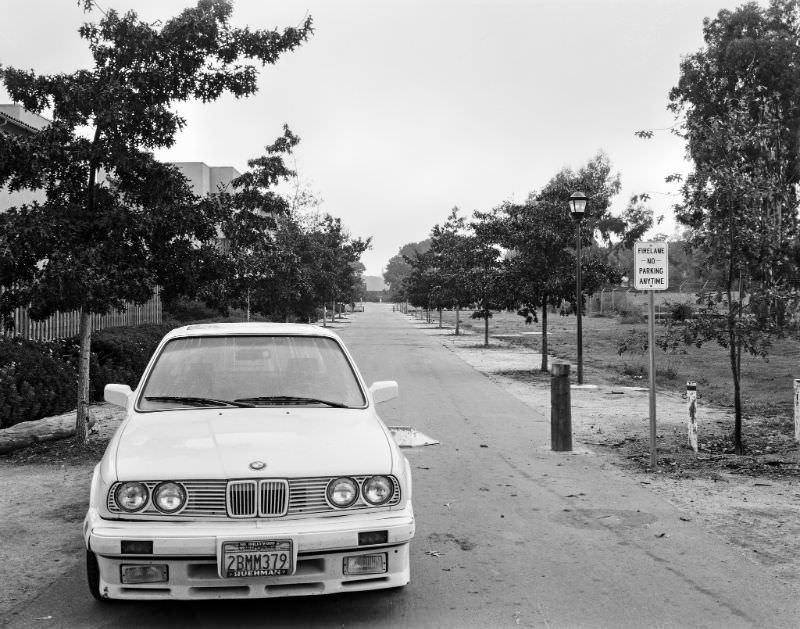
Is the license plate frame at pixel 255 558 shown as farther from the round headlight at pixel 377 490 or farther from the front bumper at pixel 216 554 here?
the round headlight at pixel 377 490

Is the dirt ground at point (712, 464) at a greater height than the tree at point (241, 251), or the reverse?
the tree at point (241, 251)

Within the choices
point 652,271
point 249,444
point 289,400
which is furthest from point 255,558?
point 652,271

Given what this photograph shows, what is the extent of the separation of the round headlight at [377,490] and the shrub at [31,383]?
7.81 meters

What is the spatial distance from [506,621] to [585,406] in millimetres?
10293

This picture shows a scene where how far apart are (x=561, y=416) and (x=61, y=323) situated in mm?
9720

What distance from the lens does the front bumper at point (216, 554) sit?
4.07 meters

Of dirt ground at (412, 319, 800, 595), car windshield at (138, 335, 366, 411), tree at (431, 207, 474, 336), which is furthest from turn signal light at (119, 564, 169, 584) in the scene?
tree at (431, 207, 474, 336)

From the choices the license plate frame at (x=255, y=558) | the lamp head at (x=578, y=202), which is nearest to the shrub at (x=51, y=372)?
the license plate frame at (x=255, y=558)

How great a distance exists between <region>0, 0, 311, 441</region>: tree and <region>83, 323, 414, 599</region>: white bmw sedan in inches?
184

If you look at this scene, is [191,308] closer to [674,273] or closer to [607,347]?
[607,347]

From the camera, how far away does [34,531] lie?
20.9 feet

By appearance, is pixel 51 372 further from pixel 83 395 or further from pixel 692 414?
pixel 692 414

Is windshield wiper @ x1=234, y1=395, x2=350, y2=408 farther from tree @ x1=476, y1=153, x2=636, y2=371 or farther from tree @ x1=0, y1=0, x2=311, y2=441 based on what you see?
tree @ x1=476, y1=153, x2=636, y2=371

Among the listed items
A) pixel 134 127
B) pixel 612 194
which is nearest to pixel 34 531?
pixel 134 127
